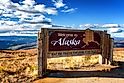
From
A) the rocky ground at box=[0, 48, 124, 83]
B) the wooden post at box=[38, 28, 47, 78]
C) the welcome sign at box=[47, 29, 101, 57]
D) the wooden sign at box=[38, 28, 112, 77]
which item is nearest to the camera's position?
the rocky ground at box=[0, 48, 124, 83]

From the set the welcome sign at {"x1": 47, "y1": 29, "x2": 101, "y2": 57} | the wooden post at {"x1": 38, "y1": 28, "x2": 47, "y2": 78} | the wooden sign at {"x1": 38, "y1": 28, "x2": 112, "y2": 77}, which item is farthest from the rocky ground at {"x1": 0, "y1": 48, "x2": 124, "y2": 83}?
the welcome sign at {"x1": 47, "y1": 29, "x2": 101, "y2": 57}

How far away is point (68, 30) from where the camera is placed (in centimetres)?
1603

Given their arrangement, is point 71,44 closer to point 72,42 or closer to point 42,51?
point 72,42

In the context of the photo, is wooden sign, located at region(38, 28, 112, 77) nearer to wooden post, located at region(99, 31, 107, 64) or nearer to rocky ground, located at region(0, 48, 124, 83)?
wooden post, located at region(99, 31, 107, 64)

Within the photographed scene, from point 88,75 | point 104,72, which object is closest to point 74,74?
point 88,75

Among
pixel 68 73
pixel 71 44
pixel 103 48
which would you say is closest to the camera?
pixel 68 73

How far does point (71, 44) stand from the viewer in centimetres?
1622

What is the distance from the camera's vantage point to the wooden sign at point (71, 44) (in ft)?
48.1

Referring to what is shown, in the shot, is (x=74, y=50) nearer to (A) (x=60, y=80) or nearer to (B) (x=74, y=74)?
(B) (x=74, y=74)

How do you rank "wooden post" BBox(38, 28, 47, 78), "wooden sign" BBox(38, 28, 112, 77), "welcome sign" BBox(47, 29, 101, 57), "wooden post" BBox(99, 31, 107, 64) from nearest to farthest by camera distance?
"wooden post" BBox(38, 28, 47, 78) → "wooden sign" BBox(38, 28, 112, 77) → "welcome sign" BBox(47, 29, 101, 57) → "wooden post" BBox(99, 31, 107, 64)

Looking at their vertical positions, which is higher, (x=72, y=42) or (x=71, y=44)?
(x=72, y=42)

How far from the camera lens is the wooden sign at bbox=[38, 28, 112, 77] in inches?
577

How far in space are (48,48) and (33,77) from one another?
1985 millimetres

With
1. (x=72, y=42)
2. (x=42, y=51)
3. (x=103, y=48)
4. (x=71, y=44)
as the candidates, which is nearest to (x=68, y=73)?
(x=42, y=51)
